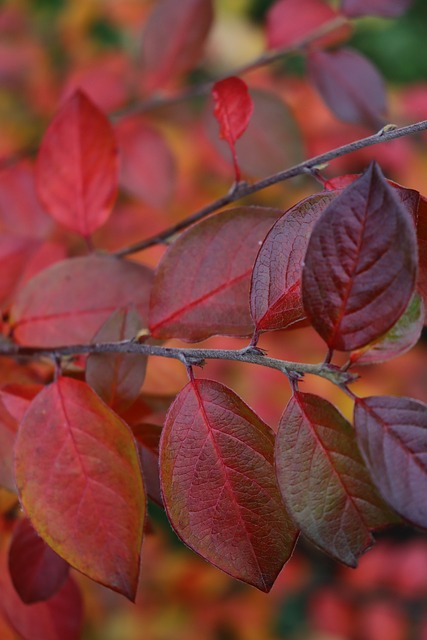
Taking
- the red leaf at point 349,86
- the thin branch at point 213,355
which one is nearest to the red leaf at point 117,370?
the thin branch at point 213,355

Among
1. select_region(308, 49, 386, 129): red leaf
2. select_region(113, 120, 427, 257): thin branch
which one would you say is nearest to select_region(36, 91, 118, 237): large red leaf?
select_region(113, 120, 427, 257): thin branch

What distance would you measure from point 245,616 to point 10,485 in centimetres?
134

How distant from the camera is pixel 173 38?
3.14ft

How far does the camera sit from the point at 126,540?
454 millimetres

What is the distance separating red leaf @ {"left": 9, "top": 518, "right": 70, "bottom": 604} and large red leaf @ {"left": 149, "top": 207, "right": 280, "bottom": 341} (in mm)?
226

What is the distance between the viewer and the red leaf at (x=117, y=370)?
0.55 metres

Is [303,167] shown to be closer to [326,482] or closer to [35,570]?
[326,482]

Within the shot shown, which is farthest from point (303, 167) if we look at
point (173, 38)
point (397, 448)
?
point (173, 38)

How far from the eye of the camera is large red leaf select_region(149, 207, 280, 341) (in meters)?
0.52

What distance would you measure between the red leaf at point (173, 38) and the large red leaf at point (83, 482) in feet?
1.99

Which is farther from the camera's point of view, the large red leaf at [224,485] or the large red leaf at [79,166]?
the large red leaf at [79,166]

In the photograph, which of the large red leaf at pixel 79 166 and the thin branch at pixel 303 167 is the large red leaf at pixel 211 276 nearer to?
the thin branch at pixel 303 167

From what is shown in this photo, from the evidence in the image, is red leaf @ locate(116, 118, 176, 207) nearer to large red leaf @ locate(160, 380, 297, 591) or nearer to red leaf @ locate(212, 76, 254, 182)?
red leaf @ locate(212, 76, 254, 182)

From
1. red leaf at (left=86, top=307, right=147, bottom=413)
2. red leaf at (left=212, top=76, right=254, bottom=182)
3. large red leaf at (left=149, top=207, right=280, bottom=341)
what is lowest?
red leaf at (left=86, top=307, right=147, bottom=413)
